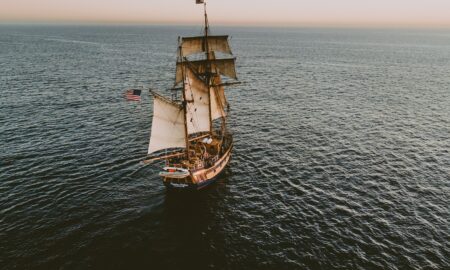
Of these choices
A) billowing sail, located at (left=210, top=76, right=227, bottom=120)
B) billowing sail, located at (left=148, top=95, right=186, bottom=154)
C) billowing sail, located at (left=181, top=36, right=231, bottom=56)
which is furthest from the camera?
billowing sail, located at (left=210, top=76, right=227, bottom=120)

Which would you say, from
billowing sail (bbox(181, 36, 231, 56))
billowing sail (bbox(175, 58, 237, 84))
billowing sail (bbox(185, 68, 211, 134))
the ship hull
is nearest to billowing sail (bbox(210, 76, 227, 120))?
billowing sail (bbox(175, 58, 237, 84))

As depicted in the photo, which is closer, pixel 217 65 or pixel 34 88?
pixel 217 65

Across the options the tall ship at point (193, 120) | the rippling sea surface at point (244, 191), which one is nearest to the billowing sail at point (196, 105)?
the tall ship at point (193, 120)

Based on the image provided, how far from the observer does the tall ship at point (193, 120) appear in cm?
4212

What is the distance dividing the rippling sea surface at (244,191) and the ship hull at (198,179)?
1338mm

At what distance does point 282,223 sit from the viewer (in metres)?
37.3

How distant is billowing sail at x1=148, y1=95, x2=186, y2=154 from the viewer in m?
42.1

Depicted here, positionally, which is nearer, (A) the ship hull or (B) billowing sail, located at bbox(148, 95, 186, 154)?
(A) the ship hull

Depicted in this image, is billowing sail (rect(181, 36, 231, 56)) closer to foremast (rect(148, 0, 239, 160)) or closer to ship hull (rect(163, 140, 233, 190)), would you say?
foremast (rect(148, 0, 239, 160))

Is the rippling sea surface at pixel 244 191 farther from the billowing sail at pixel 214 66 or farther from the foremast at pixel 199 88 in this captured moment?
the billowing sail at pixel 214 66

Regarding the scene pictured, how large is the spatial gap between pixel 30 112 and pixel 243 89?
57238 mm

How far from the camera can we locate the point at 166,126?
43.6m

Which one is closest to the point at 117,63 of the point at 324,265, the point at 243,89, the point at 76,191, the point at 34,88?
the point at 34,88

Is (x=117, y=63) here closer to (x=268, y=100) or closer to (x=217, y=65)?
(x=268, y=100)
